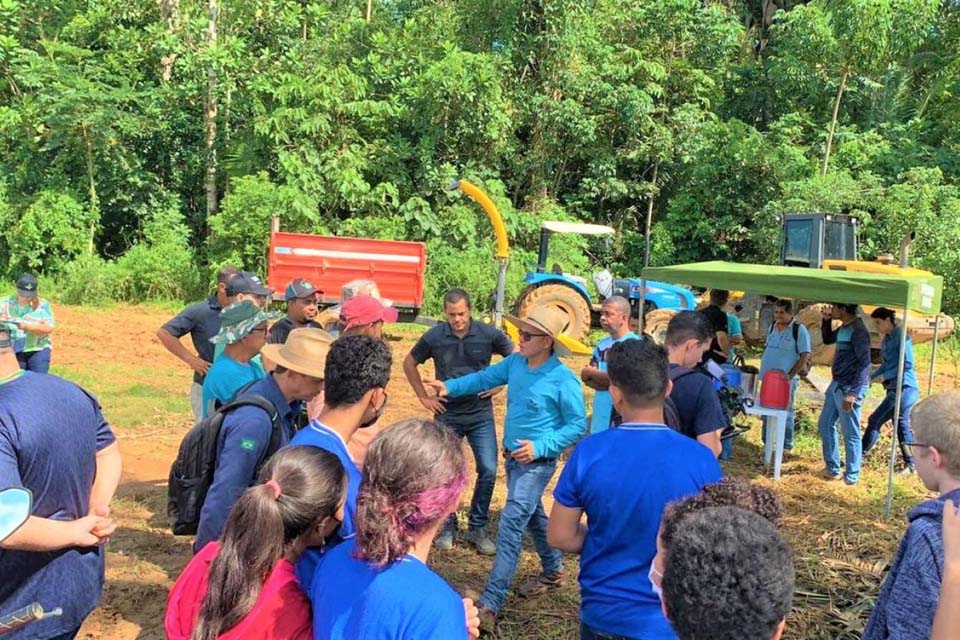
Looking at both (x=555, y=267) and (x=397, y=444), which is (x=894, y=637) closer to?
(x=397, y=444)

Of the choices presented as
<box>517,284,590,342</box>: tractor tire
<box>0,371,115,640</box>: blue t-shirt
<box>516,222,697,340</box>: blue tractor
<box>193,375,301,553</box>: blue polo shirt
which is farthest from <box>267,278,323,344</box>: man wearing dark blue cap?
<box>517,284,590,342</box>: tractor tire

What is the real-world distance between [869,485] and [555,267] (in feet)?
25.8

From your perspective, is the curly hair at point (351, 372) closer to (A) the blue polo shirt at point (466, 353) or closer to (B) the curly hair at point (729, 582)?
(B) the curly hair at point (729, 582)

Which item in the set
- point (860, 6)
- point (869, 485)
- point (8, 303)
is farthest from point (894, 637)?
point (860, 6)

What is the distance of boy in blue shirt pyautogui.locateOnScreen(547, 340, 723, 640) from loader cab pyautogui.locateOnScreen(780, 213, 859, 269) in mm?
10519

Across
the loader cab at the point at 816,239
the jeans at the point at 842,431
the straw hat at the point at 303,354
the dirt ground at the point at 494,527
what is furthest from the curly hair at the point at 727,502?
the loader cab at the point at 816,239

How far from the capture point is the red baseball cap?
4.05 meters

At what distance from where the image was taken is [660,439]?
95.0 inches

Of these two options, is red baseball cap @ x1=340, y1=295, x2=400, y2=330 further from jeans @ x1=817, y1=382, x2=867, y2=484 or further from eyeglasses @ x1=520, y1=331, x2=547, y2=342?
jeans @ x1=817, y1=382, x2=867, y2=484

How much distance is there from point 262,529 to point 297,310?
3.42 metres

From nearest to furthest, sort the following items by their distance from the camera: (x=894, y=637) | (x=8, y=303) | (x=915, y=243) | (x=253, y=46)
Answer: (x=894, y=637), (x=8, y=303), (x=915, y=243), (x=253, y=46)

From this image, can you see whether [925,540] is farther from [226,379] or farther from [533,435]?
[226,379]

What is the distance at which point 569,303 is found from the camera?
1327 centimetres

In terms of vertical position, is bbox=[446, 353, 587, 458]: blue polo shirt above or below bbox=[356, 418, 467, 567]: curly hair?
below
